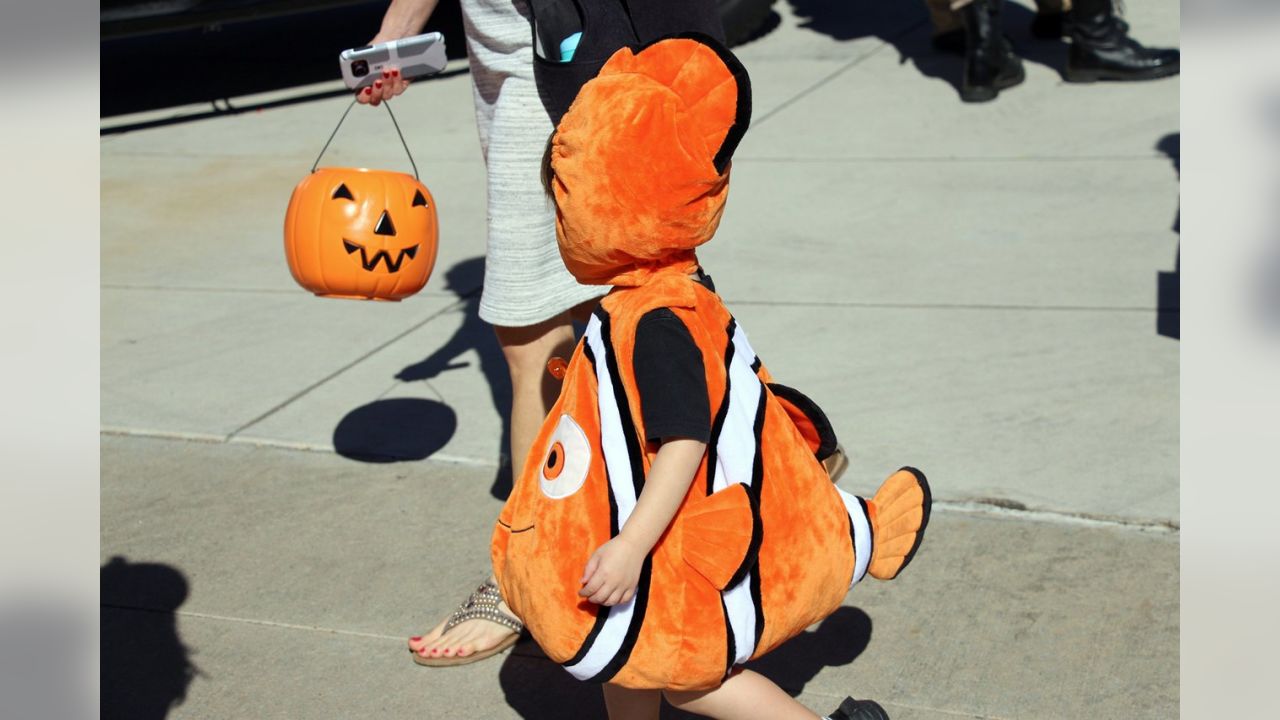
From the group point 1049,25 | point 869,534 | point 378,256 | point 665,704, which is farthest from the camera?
point 1049,25

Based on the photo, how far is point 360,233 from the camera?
338 centimetres

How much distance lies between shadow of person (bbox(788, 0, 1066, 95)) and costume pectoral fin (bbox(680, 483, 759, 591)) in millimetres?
6395

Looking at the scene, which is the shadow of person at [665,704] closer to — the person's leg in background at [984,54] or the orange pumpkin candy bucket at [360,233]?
the orange pumpkin candy bucket at [360,233]

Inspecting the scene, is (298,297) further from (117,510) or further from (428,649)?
(428,649)

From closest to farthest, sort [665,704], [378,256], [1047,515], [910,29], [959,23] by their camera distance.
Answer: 1. [665,704]
2. [378,256]
3. [1047,515]
4. [959,23]
5. [910,29]

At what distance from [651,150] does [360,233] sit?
1.29 meters

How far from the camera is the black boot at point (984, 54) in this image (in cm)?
790

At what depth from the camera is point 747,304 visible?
17.9ft

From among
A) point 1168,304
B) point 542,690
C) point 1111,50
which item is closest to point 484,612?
point 542,690

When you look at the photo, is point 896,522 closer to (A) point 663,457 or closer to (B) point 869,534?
(B) point 869,534

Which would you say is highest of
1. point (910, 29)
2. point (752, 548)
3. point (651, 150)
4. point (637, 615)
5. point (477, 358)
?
point (651, 150)
